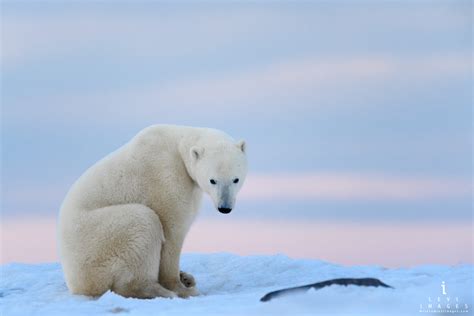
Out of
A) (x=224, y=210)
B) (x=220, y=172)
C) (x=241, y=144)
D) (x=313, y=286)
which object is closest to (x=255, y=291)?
(x=224, y=210)

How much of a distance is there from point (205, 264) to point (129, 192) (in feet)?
9.24

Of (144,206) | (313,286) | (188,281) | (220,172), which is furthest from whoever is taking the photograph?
(188,281)

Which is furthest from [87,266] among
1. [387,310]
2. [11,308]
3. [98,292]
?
[387,310]

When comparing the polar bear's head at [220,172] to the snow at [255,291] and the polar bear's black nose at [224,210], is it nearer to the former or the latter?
the polar bear's black nose at [224,210]

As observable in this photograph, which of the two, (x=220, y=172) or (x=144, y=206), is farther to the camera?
(x=220, y=172)

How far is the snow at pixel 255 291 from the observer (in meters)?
7.87

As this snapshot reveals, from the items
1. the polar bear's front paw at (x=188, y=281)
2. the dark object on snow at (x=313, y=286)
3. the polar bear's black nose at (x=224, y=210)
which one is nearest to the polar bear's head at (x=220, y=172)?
the polar bear's black nose at (x=224, y=210)

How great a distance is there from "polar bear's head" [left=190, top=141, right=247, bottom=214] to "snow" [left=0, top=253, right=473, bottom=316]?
122cm

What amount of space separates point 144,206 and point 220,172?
106cm

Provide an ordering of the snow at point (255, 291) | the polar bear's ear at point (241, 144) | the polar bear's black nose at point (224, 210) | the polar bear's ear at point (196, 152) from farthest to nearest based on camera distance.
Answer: the polar bear's ear at point (241, 144), the polar bear's ear at point (196, 152), the polar bear's black nose at point (224, 210), the snow at point (255, 291)

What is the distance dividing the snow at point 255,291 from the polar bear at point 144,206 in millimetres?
494

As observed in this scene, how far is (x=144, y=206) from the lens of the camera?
10.1m

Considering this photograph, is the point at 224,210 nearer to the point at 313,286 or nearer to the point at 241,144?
the point at 241,144

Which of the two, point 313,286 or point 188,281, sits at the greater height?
point 188,281
